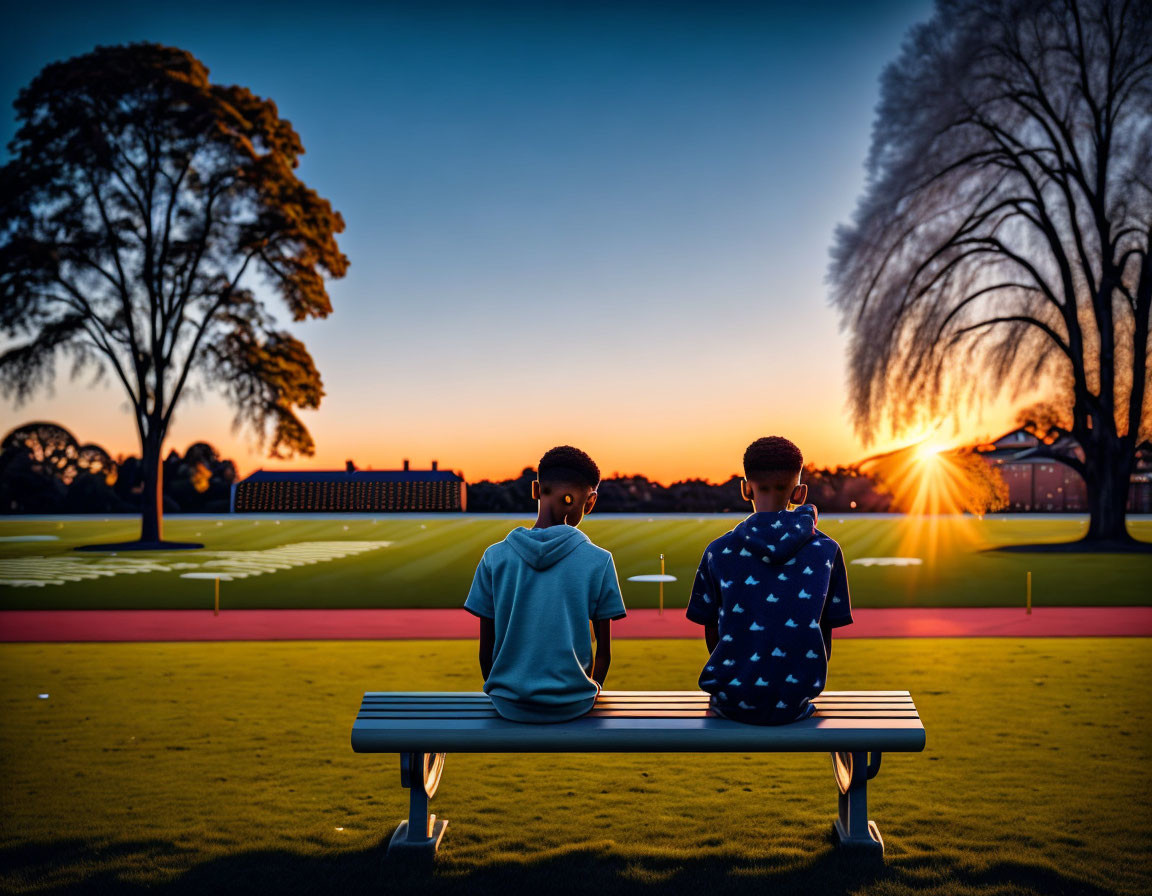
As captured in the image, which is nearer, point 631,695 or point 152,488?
point 631,695

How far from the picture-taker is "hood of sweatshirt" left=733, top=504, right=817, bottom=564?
4117 millimetres

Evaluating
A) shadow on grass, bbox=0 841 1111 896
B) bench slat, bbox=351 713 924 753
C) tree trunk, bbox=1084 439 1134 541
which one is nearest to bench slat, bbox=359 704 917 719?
bench slat, bbox=351 713 924 753

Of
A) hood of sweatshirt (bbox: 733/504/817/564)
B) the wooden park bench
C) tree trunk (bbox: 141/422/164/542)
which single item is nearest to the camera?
hood of sweatshirt (bbox: 733/504/817/564)

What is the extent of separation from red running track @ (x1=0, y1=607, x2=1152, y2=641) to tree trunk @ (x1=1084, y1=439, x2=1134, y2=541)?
14.4 meters

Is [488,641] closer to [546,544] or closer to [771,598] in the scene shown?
[546,544]

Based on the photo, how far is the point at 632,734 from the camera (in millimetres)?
4223

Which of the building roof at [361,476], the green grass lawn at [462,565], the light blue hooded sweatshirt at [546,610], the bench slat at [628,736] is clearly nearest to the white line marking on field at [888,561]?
the green grass lawn at [462,565]

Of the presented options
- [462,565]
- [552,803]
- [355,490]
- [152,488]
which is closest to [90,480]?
[355,490]

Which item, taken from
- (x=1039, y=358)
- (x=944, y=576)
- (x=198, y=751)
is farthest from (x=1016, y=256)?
(x=198, y=751)

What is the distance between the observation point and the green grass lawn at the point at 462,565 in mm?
16938

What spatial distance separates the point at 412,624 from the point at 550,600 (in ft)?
31.4

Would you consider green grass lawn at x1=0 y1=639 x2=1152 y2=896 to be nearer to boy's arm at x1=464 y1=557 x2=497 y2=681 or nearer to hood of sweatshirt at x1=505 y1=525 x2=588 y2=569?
boy's arm at x1=464 y1=557 x2=497 y2=681

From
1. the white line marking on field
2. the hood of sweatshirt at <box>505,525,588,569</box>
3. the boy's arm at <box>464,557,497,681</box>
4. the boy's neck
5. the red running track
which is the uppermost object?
the boy's neck

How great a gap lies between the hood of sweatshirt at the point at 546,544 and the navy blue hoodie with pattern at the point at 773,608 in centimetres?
56
